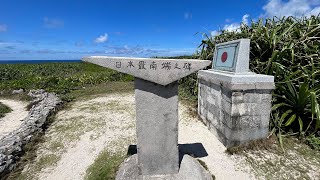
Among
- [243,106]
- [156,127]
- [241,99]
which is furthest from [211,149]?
[156,127]

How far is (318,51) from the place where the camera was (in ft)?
18.1

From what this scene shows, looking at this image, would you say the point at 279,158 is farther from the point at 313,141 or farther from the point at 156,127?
the point at 156,127

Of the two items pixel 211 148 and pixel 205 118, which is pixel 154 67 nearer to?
pixel 211 148

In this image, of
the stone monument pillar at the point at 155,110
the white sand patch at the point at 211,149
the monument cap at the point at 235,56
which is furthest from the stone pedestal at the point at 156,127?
the monument cap at the point at 235,56

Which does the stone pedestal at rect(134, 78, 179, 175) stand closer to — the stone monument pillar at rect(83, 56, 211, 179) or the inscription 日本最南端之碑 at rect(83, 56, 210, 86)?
the stone monument pillar at rect(83, 56, 211, 179)

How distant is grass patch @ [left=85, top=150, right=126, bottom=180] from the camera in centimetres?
371

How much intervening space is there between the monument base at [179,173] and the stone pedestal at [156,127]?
0.08m

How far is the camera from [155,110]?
3.11 meters

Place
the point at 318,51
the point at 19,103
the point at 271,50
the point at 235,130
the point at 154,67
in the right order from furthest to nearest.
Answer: the point at 19,103 → the point at 271,50 → the point at 318,51 → the point at 235,130 → the point at 154,67

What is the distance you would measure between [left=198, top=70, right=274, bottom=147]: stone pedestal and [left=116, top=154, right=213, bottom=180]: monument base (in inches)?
52.3

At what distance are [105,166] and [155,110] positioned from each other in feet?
5.52

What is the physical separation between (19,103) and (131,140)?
721cm

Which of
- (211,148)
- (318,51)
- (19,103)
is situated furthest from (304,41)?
(19,103)

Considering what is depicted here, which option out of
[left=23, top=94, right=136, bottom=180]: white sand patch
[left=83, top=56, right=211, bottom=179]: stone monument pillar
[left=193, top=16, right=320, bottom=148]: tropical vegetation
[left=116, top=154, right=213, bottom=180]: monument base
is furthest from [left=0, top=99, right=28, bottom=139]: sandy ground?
[left=193, top=16, right=320, bottom=148]: tropical vegetation
